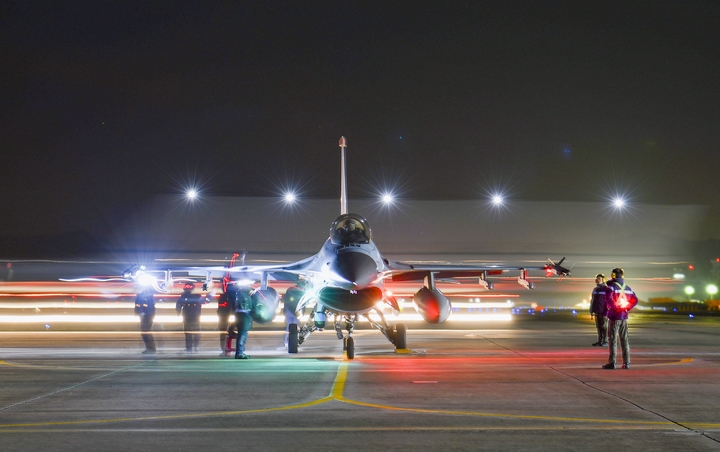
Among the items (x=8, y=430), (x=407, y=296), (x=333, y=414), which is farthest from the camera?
(x=407, y=296)

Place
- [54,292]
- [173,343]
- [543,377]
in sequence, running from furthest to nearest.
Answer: [54,292] < [173,343] < [543,377]

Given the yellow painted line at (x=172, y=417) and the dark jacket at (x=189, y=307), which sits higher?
the dark jacket at (x=189, y=307)

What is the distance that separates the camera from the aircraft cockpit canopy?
52.7ft

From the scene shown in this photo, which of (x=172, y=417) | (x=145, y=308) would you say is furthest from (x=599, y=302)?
(x=172, y=417)

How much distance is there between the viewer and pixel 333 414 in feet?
28.0

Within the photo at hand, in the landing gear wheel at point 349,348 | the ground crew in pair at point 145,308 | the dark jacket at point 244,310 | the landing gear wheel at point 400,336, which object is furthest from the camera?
the ground crew in pair at point 145,308

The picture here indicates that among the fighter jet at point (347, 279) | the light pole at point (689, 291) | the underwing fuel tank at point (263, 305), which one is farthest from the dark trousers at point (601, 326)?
the light pole at point (689, 291)

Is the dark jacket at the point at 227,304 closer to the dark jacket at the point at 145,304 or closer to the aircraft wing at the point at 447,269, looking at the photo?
the dark jacket at the point at 145,304

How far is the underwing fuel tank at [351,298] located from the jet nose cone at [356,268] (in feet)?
1.79

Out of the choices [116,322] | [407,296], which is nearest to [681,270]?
[407,296]

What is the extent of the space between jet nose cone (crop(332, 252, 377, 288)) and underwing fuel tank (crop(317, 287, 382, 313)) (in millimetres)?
547

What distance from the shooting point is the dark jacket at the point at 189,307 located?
19578mm

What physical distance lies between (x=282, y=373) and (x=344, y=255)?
3298 mm

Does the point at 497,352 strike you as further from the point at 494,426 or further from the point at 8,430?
the point at 8,430
